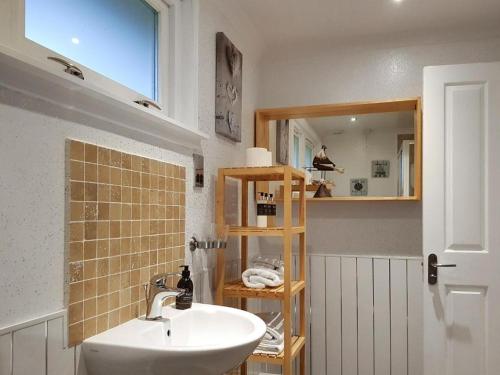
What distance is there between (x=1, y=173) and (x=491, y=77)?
2115mm

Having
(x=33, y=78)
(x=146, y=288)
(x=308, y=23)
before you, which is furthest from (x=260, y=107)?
(x=33, y=78)

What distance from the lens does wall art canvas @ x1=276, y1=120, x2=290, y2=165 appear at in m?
2.55

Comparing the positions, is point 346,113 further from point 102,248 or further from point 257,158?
point 102,248

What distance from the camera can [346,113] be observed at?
8.27 feet

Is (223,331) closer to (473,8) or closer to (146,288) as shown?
(146,288)

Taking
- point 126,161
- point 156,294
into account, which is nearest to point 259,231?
point 156,294

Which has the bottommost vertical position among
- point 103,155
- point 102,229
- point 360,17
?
point 102,229

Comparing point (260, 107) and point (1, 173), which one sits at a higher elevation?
point (260, 107)

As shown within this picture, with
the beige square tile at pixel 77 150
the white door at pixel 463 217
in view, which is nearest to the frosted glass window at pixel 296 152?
the white door at pixel 463 217

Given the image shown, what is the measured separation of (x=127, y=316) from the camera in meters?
1.27

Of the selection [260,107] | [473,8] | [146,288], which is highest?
[473,8]

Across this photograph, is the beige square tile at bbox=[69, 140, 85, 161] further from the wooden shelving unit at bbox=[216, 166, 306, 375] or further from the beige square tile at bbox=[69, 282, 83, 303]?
the wooden shelving unit at bbox=[216, 166, 306, 375]

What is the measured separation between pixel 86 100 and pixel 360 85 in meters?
1.81

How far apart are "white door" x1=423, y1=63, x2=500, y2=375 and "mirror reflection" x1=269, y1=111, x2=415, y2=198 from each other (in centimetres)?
26
